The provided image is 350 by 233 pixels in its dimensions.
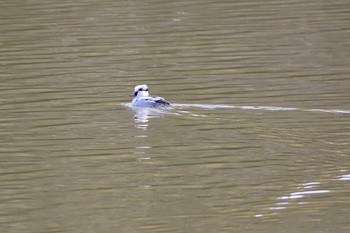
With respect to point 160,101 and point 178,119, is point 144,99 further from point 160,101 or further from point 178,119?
point 178,119

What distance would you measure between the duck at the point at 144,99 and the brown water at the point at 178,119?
5.8 inches

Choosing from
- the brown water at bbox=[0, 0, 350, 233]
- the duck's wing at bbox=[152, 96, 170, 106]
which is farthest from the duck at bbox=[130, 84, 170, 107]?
the brown water at bbox=[0, 0, 350, 233]

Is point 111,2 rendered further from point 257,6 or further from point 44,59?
point 44,59

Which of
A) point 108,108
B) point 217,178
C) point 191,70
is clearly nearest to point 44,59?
point 191,70

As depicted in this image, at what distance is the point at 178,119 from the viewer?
1691cm

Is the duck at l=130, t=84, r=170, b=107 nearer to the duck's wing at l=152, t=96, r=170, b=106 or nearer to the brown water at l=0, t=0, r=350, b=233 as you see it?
the duck's wing at l=152, t=96, r=170, b=106

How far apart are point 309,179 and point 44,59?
31.8ft

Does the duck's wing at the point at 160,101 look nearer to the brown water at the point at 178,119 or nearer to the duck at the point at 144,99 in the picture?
the duck at the point at 144,99

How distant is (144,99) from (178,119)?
3.71 feet

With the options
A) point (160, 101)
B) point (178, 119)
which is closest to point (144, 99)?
point (160, 101)

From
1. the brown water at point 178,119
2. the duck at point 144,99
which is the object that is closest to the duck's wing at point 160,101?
the duck at point 144,99

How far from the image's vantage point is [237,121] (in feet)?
53.8

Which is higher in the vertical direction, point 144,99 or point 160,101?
point 144,99

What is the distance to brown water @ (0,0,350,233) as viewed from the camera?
40.9 ft
